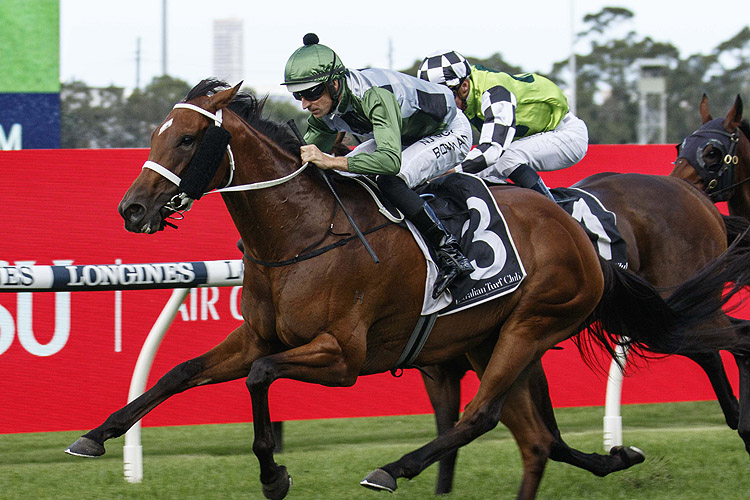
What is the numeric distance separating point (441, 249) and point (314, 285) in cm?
54

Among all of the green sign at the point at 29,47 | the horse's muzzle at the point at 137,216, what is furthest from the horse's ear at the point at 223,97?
the green sign at the point at 29,47

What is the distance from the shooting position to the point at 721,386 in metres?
4.77

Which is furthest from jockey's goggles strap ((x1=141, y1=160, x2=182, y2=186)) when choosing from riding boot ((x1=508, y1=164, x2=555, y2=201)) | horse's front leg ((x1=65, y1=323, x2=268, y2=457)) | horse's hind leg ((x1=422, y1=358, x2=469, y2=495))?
riding boot ((x1=508, y1=164, x2=555, y2=201))

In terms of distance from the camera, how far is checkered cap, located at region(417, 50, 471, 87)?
4.45m

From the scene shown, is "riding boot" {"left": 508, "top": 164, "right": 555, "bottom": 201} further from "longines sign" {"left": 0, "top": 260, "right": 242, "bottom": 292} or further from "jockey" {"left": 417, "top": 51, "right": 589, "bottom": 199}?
"longines sign" {"left": 0, "top": 260, "right": 242, "bottom": 292}

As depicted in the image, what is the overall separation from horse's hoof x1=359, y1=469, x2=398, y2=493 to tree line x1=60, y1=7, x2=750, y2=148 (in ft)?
39.7

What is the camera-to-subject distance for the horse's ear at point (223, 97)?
3371 millimetres

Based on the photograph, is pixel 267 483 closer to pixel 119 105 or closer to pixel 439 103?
pixel 439 103

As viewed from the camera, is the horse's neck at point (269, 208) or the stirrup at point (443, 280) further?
the stirrup at point (443, 280)

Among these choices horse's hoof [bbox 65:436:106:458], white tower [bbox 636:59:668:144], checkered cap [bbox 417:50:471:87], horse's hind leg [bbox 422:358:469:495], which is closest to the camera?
horse's hoof [bbox 65:436:106:458]

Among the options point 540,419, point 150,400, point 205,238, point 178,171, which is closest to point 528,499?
point 540,419

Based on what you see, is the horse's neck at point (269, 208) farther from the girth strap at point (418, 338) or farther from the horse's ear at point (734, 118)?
the horse's ear at point (734, 118)

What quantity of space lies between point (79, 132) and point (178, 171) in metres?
12.2

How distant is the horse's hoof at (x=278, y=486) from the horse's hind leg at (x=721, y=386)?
2210mm
